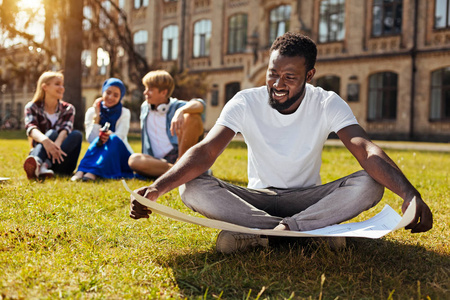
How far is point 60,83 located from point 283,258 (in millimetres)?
4528

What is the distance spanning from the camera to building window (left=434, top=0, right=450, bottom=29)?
21.6m

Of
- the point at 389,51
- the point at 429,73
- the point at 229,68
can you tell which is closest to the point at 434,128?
the point at 429,73

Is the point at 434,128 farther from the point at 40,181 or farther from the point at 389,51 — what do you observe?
the point at 40,181

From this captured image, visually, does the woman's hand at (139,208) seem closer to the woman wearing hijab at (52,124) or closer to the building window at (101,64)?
the woman wearing hijab at (52,124)

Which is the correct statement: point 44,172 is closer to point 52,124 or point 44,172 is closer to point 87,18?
point 52,124

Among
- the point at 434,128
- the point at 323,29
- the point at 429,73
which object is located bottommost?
the point at 434,128

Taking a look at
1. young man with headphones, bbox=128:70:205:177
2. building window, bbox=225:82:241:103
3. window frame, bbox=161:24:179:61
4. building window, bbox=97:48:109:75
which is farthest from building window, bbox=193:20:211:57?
young man with headphones, bbox=128:70:205:177

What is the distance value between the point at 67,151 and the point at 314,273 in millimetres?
4486

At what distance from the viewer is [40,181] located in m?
5.29

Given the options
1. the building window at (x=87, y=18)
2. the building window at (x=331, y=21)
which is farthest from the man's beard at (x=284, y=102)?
the building window at (x=331, y=21)

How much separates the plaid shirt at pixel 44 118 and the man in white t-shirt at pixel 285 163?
365 centimetres

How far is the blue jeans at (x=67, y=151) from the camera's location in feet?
18.9

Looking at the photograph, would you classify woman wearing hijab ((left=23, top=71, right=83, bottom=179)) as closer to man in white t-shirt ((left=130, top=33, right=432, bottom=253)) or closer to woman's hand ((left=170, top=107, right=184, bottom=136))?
woman's hand ((left=170, top=107, right=184, bottom=136))

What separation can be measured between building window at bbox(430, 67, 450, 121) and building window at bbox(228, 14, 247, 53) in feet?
35.2
